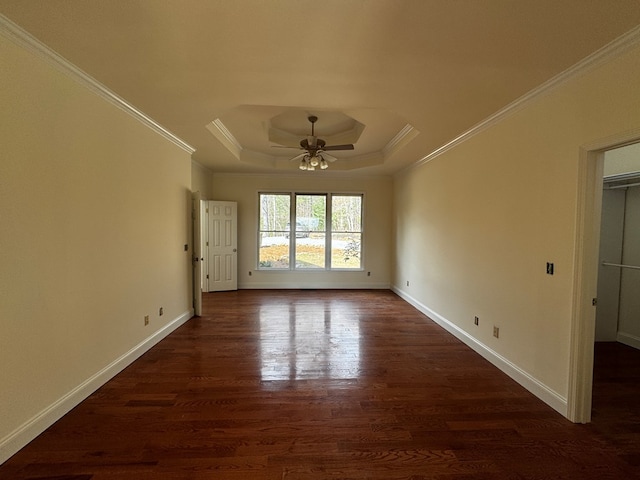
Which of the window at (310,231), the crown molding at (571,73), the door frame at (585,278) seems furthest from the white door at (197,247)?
the door frame at (585,278)

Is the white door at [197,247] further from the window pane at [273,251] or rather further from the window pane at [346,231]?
the window pane at [346,231]

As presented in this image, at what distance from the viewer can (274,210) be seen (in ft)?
22.5

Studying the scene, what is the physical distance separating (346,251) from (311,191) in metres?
1.64

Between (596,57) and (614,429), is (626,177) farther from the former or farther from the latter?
(614,429)

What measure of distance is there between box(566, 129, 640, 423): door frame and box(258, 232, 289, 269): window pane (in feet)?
17.9

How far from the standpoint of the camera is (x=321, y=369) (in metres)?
2.99

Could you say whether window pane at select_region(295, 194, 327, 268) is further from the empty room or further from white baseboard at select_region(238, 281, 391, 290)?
the empty room

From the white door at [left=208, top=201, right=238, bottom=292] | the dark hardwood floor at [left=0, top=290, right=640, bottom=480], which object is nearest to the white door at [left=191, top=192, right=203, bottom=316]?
the dark hardwood floor at [left=0, top=290, right=640, bottom=480]

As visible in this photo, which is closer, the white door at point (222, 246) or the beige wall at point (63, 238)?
the beige wall at point (63, 238)

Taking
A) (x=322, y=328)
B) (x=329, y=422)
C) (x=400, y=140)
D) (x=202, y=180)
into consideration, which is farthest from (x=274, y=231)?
(x=329, y=422)

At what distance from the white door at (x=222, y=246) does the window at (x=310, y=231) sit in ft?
2.01

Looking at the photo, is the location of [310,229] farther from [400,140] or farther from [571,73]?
[571,73]

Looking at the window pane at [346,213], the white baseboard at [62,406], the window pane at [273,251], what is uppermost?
the window pane at [346,213]

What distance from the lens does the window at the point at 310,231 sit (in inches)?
270
